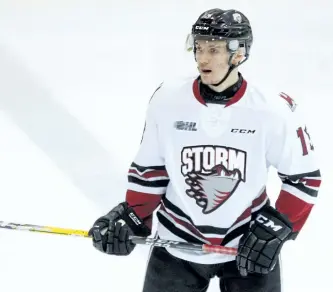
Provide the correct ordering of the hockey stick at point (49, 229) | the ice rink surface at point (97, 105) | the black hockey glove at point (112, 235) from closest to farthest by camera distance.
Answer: the black hockey glove at point (112, 235)
the hockey stick at point (49, 229)
the ice rink surface at point (97, 105)

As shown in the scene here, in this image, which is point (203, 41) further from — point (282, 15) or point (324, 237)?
point (282, 15)

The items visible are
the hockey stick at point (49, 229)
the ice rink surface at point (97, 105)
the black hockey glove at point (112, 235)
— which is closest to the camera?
the black hockey glove at point (112, 235)

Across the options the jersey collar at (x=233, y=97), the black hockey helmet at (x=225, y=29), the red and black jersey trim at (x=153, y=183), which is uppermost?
the black hockey helmet at (x=225, y=29)

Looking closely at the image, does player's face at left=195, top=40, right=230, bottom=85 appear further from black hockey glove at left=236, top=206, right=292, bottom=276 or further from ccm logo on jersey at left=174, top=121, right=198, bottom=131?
black hockey glove at left=236, top=206, right=292, bottom=276

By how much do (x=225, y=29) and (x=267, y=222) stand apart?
0.53 metres

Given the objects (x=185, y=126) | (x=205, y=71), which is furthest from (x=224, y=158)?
(x=205, y=71)

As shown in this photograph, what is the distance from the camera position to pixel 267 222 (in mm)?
2029

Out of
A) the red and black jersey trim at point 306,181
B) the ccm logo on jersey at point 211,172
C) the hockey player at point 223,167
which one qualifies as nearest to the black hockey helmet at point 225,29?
the hockey player at point 223,167

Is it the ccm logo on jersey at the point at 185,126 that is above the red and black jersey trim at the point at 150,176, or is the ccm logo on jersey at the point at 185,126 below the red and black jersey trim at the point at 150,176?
above

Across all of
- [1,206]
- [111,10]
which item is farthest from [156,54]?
[1,206]

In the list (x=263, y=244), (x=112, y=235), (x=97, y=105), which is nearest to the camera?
(x=263, y=244)

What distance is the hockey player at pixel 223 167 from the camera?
78.5 inches

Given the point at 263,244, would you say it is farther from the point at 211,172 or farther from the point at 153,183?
the point at 153,183

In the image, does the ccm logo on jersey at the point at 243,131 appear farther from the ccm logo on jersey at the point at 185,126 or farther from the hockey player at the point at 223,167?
the ccm logo on jersey at the point at 185,126
